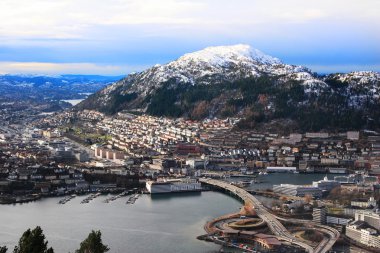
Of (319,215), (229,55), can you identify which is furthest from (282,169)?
(229,55)

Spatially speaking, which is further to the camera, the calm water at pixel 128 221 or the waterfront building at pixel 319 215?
the waterfront building at pixel 319 215

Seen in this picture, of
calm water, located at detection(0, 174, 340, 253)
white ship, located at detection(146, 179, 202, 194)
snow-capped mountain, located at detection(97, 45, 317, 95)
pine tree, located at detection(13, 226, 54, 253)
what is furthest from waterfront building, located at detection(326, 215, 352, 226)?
snow-capped mountain, located at detection(97, 45, 317, 95)

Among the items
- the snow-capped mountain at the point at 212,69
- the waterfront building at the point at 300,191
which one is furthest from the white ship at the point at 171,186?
the snow-capped mountain at the point at 212,69

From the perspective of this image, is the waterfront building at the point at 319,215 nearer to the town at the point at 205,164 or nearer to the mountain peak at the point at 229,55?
the town at the point at 205,164

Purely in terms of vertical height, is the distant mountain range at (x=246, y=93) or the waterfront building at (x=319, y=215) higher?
the distant mountain range at (x=246, y=93)

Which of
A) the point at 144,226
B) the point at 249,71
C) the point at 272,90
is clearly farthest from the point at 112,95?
the point at 144,226

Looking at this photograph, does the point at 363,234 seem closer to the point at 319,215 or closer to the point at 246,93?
the point at 319,215

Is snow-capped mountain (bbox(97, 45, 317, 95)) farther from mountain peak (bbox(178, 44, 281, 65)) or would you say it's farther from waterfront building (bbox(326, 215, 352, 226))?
waterfront building (bbox(326, 215, 352, 226))
